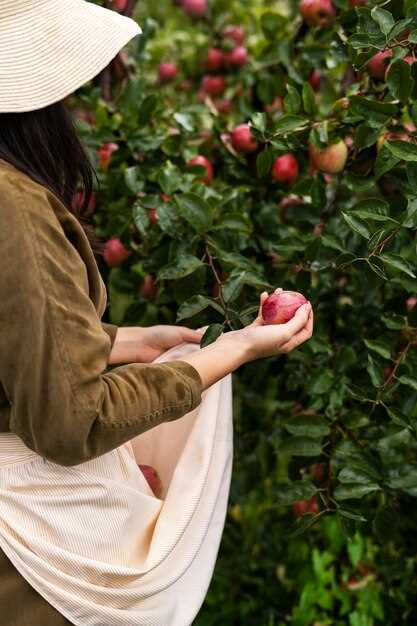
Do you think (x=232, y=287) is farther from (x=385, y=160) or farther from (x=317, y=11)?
(x=317, y=11)

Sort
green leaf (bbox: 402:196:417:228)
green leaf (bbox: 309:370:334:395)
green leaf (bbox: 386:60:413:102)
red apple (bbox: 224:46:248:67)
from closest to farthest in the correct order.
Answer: green leaf (bbox: 402:196:417:228)
green leaf (bbox: 386:60:413:102)
green leaf (bbox: 309:370:334:395)
red apple (bbox: 224:46:248:67)

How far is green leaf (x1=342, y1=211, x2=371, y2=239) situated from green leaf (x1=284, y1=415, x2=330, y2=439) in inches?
15.5

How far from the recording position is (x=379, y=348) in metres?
1.57

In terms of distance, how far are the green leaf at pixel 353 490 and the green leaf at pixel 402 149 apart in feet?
1.74

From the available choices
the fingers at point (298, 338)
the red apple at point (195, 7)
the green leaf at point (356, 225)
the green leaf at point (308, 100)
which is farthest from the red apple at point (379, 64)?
the red apple at point (195, 7)

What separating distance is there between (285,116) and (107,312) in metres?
0.50

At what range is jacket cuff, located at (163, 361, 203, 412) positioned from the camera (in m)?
1.14

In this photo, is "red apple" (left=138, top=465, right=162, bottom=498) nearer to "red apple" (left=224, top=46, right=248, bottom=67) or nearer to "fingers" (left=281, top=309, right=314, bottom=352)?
"fingers" (left=281, top=309, right=314, bottom=352)

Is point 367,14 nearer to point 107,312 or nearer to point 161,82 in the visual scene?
point 107,312

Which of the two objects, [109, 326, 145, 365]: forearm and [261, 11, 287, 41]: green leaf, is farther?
[261, 11, 287, 41]: green leaf

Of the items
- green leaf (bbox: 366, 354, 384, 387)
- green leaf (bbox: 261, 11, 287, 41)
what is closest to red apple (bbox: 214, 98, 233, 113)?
green leaf (bbox: 261, 11, 287, 41)

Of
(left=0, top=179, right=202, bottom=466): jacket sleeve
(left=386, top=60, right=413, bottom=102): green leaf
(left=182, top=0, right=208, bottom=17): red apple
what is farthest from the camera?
(left=182, top=0, right=208, bottom=17): red apple

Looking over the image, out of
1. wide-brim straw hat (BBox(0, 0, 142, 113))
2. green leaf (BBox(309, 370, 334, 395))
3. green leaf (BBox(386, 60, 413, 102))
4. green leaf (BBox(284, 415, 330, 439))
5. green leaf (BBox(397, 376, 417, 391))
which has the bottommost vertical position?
green leaf (BBox(284, 415, 330, 439))

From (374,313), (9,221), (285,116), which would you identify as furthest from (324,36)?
(9,221)
